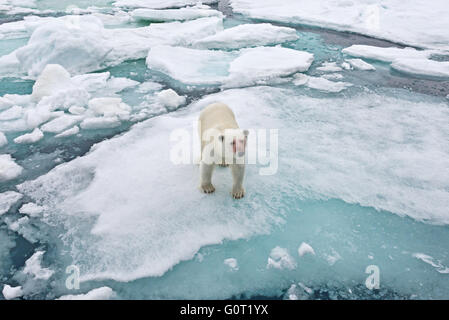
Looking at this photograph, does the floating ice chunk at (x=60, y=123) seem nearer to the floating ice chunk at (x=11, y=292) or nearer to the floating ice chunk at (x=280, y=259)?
the floating ice chunk at (x=11, y=292)

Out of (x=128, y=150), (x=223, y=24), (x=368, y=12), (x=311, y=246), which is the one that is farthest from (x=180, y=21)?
(x=311, y=246)

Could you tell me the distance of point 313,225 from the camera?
2496mm

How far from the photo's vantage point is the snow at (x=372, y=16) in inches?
288

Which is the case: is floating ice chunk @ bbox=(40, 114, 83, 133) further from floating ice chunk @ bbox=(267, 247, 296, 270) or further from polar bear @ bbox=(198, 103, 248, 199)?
floating ice chunk @ bbox=(267, 247, 296, 270)

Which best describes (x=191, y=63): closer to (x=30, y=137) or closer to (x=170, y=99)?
(x=170, y=99)

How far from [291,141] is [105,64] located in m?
3.81

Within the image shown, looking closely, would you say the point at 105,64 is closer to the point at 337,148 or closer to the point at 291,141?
the point at 291,141

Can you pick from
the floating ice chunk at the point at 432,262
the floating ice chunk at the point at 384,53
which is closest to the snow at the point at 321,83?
the floating ice chunk at the point at 384,53

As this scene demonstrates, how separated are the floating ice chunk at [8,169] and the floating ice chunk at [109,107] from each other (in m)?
1.15

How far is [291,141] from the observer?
3.52 metres

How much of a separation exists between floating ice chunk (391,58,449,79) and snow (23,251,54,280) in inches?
224

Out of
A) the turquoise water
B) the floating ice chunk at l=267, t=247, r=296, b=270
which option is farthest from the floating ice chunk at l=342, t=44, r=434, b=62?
the floating ice chunk at l=267, t=247, r=296, b=270

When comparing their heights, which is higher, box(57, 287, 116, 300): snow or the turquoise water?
the turquoise water

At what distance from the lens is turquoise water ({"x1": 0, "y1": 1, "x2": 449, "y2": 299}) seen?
6.75 ft
